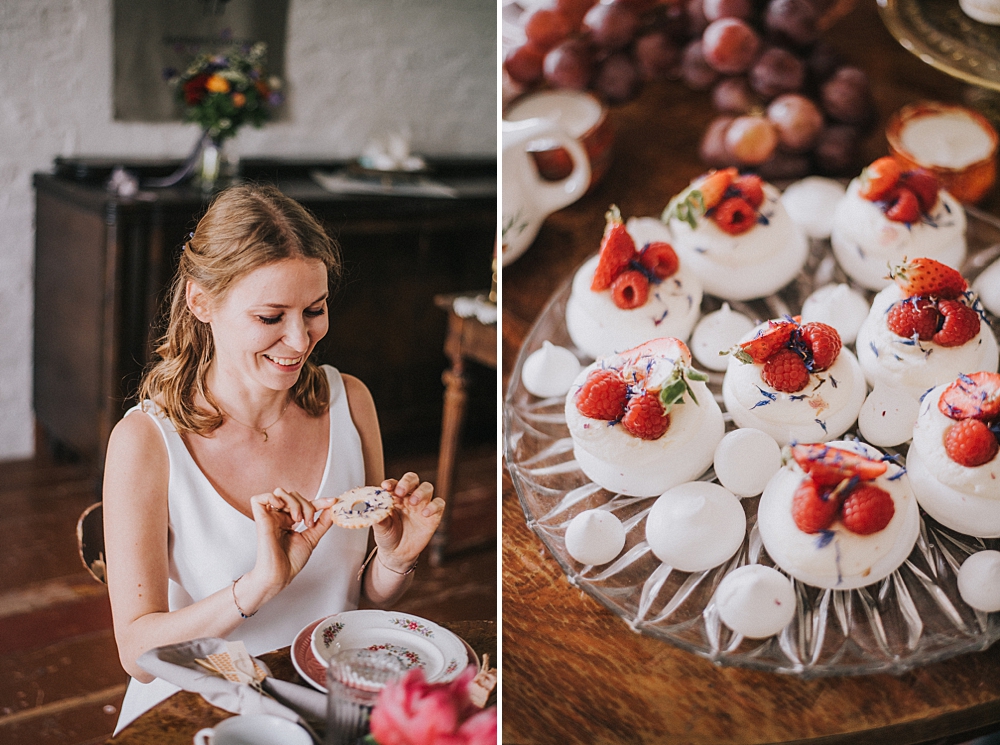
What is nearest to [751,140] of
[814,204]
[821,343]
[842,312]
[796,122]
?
[796,122]

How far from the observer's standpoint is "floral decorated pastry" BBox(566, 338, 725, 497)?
0.73m

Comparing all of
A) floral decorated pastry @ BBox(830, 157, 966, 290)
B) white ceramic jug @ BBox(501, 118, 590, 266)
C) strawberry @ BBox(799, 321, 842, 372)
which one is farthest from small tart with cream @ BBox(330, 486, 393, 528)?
floral decorated pastry @ BBox(830, 157, 966, 290)

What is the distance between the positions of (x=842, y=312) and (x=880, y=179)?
0.18 m

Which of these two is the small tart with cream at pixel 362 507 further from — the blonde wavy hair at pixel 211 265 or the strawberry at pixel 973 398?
the strawberry at pixel 973 398

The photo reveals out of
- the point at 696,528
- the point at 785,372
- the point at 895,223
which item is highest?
the point at 895,223

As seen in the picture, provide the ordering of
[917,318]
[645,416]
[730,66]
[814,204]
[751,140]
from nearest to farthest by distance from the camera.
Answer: [645,416] → [917,318] → [814,204] → [751,140] → [730,66]

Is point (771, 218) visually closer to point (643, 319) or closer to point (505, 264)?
point (643, 319)

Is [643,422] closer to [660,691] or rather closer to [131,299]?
[660,691]

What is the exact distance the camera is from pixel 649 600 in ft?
2.32

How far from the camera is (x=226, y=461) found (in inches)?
21.7

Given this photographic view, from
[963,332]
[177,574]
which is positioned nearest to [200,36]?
[177,574]

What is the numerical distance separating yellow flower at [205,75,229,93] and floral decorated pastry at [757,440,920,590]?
1.65ft

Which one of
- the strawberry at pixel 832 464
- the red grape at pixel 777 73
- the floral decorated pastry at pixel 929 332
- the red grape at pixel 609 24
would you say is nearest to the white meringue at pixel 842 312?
the floral decorated pastry at pixel 929 332

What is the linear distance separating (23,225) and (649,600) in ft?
1.80
